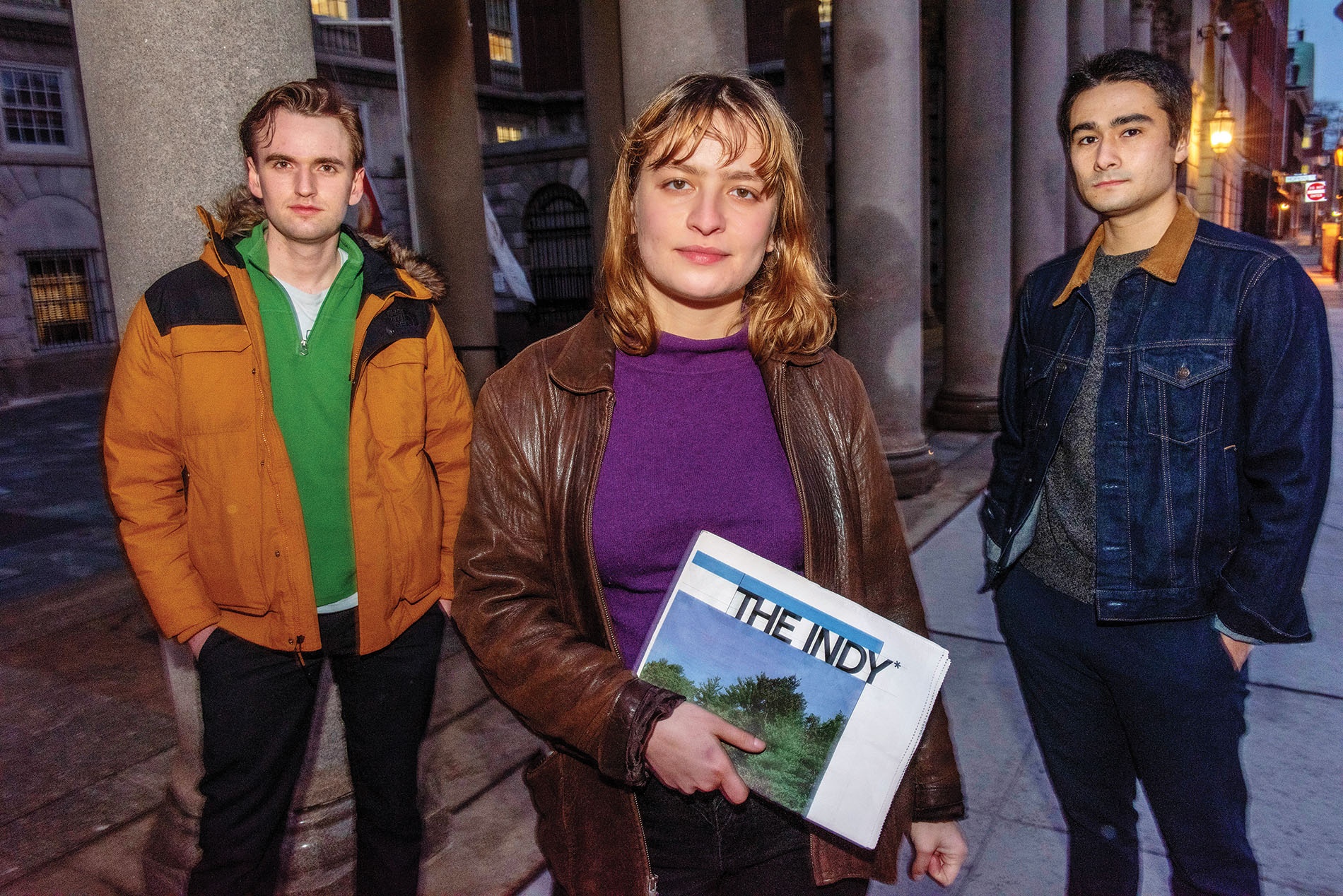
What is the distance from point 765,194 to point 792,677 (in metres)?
0.85

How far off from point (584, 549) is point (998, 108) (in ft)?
30.3

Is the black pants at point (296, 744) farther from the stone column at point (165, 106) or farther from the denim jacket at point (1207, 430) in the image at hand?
the denim jacket at point (1207, 430)

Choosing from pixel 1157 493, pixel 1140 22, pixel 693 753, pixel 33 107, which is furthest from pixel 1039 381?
pixel 33 107

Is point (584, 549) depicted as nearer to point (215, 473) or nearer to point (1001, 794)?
point (215, 473)

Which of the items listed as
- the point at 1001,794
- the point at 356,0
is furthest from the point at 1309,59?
the point at 1001,794

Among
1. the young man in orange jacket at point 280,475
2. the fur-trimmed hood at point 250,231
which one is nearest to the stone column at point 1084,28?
the fur-trimmed hood at point 250,231

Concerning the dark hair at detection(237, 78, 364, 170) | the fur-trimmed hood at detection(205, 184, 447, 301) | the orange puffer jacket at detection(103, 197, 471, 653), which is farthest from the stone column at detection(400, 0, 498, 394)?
the orange puffer jacket at detection(103, 197, 471, 653)

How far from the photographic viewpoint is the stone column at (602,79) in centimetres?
1004

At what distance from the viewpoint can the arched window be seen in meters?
23.6

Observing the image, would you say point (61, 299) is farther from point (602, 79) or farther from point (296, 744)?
point (296, 744)

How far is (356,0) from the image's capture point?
2578cm

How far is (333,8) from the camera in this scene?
25.5 metres

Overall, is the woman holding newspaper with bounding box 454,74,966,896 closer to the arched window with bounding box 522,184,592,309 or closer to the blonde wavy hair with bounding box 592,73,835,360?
the blonde wavy hair with bounding box 592,73,835,360

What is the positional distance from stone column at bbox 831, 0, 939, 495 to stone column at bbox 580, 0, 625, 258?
2.92 m
